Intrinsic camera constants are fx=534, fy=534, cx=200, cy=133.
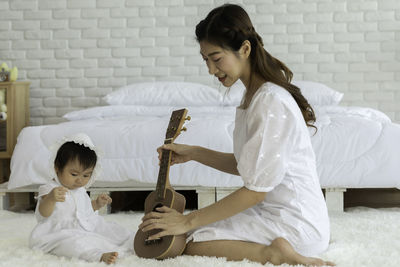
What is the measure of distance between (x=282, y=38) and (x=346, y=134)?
1.63m

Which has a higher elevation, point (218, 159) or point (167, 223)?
point (218, 159)

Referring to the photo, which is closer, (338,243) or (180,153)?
(180,153)

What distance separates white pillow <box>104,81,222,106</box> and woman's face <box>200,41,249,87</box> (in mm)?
1665

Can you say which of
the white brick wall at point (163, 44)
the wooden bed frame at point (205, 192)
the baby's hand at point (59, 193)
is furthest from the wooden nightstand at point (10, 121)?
the baby's hand at point (59, 193)

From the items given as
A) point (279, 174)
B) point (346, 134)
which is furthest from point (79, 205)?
point (346, 134)

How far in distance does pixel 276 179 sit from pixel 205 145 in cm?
103

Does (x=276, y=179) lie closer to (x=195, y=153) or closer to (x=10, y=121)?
(x=195, y=153)

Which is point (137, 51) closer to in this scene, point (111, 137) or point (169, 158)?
point (111, 137)

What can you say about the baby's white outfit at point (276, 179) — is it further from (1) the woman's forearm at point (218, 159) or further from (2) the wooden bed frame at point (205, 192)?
(2) the wooden bed frame at point (205, 192)

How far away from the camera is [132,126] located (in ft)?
8.18

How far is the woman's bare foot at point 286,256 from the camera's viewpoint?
140 cm

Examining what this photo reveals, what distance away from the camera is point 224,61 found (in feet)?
4.68

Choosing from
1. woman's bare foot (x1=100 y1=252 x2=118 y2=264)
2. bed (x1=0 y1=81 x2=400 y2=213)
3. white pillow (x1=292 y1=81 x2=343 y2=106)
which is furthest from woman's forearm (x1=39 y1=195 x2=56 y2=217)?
white pillow (x1=292 y1=81 x2=343 y2=106)

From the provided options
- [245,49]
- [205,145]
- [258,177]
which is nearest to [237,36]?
[245,49]
